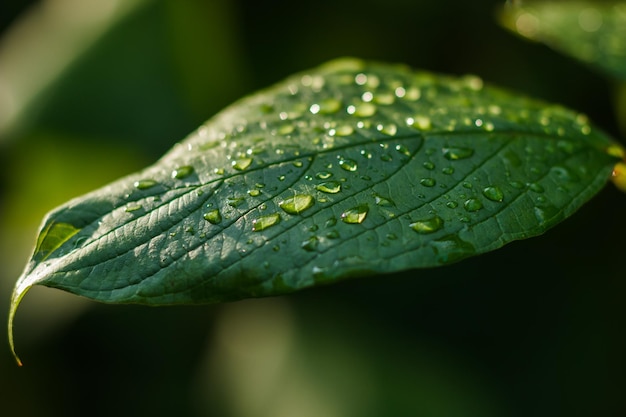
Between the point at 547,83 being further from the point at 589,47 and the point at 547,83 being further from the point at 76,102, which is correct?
the point at 76,102

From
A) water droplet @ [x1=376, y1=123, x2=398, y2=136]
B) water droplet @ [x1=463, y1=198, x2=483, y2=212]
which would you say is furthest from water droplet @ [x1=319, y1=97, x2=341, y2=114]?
water droplet @ [x1=463, y1=198, x2=483, y2=212]

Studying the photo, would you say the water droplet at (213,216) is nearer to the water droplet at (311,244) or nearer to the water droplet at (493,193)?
the water droplet at (311,244)

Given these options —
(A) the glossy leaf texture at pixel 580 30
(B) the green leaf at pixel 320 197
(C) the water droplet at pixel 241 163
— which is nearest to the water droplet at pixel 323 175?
(B) the green leaf at pixel 320 197

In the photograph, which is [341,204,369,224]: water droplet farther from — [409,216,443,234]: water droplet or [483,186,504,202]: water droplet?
[483,186,504,202]: water droplet

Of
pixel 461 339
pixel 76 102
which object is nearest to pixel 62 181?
pixel 76 102

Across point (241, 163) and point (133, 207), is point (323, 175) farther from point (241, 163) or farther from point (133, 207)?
point (133, 207)

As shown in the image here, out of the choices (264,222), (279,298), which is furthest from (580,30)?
(279,298)
